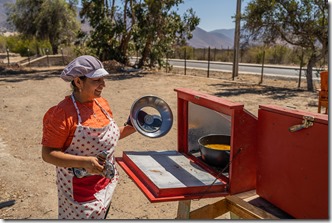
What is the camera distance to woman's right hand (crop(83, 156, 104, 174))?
1.91 metres

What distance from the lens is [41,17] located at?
28766 millimetres

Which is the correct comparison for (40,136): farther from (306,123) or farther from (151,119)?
(306,123)

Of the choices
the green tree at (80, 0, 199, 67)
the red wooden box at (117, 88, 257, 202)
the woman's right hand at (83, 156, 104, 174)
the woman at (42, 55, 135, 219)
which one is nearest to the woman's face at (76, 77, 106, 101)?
the woman at (42, 55, 135, 219)

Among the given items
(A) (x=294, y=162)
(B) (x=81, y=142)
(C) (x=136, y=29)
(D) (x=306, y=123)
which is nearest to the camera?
(D) (x=306, y=123)

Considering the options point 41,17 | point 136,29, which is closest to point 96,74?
point 136,29

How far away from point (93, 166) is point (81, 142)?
181 millimetres

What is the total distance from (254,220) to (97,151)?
965mm

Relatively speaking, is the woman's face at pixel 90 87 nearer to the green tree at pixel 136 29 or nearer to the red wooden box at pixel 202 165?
the red wooden box at pixel 202 165

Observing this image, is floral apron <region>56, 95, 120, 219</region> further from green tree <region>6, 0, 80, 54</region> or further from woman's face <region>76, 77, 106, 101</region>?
green tree <region>6, 0, 80, 54</region>

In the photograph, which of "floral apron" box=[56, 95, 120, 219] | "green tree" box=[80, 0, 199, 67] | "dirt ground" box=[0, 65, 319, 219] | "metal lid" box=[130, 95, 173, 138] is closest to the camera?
"floral apron" box=[56, 95, 120, 219]

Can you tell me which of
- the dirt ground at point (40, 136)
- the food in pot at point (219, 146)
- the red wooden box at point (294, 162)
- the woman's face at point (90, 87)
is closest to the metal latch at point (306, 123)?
the red wooden box at point (294, 162)

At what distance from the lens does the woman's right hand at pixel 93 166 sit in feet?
6.28

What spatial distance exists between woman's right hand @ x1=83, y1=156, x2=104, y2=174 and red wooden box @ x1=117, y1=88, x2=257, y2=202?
0.34 metres

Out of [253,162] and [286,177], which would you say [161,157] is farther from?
[286,177]
